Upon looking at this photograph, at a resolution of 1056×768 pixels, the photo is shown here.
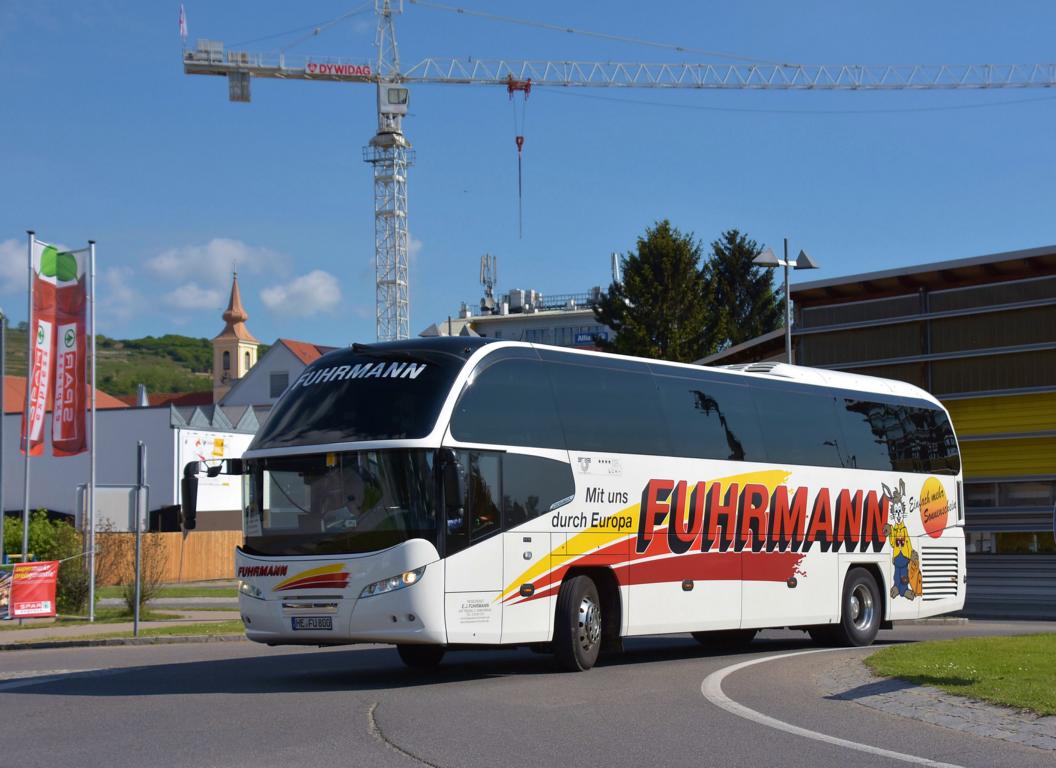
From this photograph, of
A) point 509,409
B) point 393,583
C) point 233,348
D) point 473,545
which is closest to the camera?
point 393,583

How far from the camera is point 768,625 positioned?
18297 millimetres

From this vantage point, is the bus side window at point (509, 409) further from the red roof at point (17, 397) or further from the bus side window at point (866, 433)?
the red roof at point (17, 397)

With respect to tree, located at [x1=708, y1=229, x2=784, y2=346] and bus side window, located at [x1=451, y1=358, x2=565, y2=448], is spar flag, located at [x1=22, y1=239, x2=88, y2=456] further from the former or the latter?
tree, located at [x1=708, y1=229, x2=784, y2=346]

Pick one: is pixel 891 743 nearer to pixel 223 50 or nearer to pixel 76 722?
pixel 76 722

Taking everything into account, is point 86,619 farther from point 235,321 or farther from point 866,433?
point 235,321

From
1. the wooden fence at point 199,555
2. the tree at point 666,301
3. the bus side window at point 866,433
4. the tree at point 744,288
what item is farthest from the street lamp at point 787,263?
the tree at point 744,288

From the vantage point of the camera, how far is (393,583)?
13445 mm

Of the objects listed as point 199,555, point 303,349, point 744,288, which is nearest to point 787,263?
point 199,555

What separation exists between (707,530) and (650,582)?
148cm

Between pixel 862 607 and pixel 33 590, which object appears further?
pixel 33 590

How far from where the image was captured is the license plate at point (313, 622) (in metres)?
13.6

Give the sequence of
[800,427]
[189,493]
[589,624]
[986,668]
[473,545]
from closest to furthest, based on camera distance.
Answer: [986,668] → [473,545] → [189,493] → [589,624] → [800,427]

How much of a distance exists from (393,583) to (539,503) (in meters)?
2.14

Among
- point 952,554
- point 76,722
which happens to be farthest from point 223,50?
point 76,722
